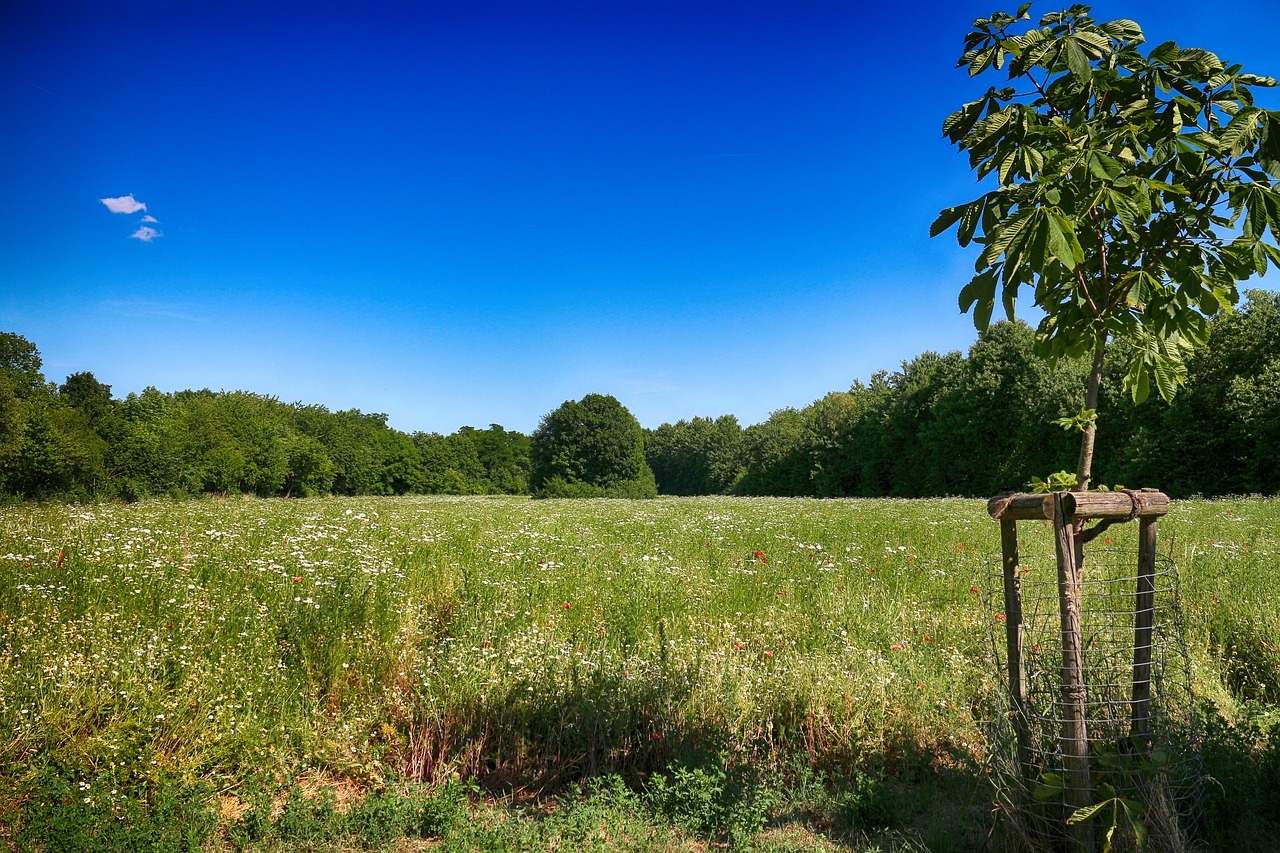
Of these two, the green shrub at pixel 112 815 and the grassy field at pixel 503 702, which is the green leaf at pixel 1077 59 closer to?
the grassy field at pixel 503 702

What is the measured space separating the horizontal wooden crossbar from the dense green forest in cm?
608

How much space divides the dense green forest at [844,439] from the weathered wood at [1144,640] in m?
5.85

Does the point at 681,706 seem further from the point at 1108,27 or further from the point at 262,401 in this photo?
the point at 262,401

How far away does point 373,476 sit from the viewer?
224 ft

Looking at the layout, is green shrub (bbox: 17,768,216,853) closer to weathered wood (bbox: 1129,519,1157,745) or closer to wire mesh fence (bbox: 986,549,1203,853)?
wire mesh fence (bbox: 986,549,1203,853)

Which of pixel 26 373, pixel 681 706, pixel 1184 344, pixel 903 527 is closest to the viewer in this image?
pixel 1184 344

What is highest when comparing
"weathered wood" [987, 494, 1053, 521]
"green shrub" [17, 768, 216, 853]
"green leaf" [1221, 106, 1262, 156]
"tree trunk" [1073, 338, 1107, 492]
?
"green leaf" [1221, 106, 1262, 156]

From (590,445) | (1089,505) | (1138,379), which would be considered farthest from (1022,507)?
(590,445)

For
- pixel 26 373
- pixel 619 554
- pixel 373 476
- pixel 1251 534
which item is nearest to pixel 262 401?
pixel 373 476

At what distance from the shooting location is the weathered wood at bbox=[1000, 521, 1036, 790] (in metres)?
3.30

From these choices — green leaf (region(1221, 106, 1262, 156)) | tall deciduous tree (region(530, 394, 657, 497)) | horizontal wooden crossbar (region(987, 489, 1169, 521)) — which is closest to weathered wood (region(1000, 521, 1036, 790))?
horizontal wooden crossbar (region(987, 489, 1169, 521))

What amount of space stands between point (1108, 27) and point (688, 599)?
600 cm

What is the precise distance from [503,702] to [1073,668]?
3.84m

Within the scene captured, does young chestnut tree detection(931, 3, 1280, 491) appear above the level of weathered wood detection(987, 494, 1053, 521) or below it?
above
